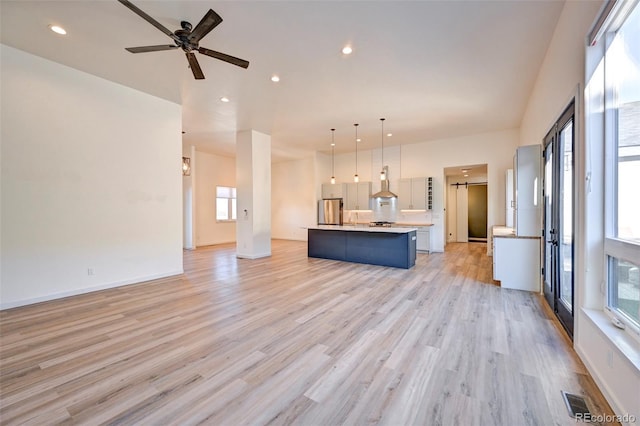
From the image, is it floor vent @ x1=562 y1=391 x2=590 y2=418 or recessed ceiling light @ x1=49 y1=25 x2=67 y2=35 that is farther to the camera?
recessed ceiling light @ x1=49 y1=25 x2=67 y2=35

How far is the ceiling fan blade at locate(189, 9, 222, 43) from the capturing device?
2.41 meters

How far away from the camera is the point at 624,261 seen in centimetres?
180

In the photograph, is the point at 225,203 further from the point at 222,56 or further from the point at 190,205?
the point at 222,56

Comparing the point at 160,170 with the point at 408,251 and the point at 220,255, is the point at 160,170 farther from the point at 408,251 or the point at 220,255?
the point at 408,251

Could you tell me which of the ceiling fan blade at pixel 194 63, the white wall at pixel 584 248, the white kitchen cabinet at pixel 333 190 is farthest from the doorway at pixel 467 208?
the ceiling fan blade at pixel 194 63

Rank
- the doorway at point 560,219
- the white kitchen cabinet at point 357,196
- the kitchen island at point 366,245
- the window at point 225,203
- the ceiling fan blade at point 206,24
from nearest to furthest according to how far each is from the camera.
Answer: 1. the ceiling fan blade at point 206,24
2. the doorway at point 560,219
3. the kitchen island at point 366,245
4. the white kitchen cabinet at point 357,196
5. the window at point 225,203

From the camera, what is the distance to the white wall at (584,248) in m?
1.63

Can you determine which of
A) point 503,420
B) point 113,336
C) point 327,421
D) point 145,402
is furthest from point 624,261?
point 113,336

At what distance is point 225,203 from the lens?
423 inches

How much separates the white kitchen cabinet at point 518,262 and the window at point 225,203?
9.22 m

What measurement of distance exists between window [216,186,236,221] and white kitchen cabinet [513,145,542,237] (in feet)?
31.0

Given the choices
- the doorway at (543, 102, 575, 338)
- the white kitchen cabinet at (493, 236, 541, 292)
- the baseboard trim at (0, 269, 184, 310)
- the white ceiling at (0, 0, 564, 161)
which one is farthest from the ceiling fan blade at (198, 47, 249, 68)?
the white kitchen cabinet at (493, 236, 541, 292)

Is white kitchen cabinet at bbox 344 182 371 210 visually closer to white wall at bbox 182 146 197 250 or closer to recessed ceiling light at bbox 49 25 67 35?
white wall at bbox 182 146 197 250

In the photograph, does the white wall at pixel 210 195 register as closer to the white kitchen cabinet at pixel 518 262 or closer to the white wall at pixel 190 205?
the white wall at pixel 190 205
